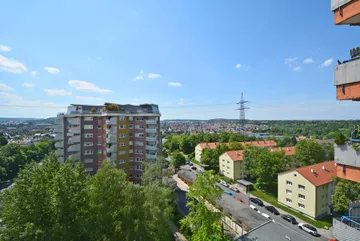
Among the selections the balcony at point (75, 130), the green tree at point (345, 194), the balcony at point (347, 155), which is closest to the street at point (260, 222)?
the green tree at point (345, 194)

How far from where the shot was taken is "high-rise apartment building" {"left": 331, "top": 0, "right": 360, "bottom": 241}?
5.84 metres

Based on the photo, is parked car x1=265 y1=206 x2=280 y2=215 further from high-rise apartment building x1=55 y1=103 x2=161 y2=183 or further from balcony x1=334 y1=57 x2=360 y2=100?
balcony x1=334 y1=57 x2=360 y2=100

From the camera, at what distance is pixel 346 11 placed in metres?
6.25

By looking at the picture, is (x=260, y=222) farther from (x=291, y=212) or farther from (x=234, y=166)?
(x=234, y=166)

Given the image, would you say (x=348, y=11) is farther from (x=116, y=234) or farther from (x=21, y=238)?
(x=21, y=238)

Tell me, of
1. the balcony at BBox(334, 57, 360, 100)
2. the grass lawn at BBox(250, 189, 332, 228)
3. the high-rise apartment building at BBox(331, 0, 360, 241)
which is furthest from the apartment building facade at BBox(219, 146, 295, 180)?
the balcony at BBox(334, 57, 360, 100)

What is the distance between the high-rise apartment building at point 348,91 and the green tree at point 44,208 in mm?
13767

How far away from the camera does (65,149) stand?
3625cm

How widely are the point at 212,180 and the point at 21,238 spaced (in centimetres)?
1457

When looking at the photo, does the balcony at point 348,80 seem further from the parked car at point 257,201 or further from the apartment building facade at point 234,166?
the apartment building facade at point 234,166

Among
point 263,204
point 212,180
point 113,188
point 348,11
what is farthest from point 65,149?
point 348,11

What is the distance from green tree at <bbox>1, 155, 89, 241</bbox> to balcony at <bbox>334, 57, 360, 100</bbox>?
15399mm

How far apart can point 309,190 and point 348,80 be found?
90.8 feet

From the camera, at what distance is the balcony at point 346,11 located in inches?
235
